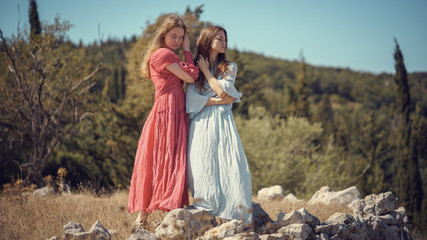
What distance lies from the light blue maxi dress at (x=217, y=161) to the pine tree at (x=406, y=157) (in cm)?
1660

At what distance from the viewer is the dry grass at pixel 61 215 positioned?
395cm

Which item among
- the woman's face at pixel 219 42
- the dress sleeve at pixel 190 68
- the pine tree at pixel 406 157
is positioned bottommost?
the pine tree at pixel 406 157

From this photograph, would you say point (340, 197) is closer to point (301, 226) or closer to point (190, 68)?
point (301, 226)

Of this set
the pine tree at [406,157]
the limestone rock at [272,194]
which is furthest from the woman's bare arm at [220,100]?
the pine tree at [406,157]

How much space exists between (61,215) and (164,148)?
6.52ft

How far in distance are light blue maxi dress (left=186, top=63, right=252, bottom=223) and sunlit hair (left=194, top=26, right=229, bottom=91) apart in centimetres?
7

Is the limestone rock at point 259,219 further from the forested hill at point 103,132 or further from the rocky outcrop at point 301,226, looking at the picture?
the forested hill at point 103,132

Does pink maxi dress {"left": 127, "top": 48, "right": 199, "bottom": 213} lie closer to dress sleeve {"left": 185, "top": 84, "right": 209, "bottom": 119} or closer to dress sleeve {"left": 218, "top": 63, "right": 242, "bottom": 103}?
dress sleeve {"left": 185, "top": 84, "right": 209, "bottom": 119}

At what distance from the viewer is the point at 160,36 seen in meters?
3.88

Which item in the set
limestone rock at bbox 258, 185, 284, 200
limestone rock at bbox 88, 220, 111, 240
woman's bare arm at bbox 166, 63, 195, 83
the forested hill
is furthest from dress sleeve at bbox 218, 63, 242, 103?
limestone rock at bbox 258, 185, 284, 200

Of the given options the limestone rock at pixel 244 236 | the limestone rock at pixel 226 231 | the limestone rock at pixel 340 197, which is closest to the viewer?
the limestone rock at pixel 244 236

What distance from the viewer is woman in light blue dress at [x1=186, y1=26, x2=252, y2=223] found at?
3551mm

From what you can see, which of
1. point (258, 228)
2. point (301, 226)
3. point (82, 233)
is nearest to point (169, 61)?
point (82, 233)

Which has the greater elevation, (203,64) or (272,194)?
(203,64)
